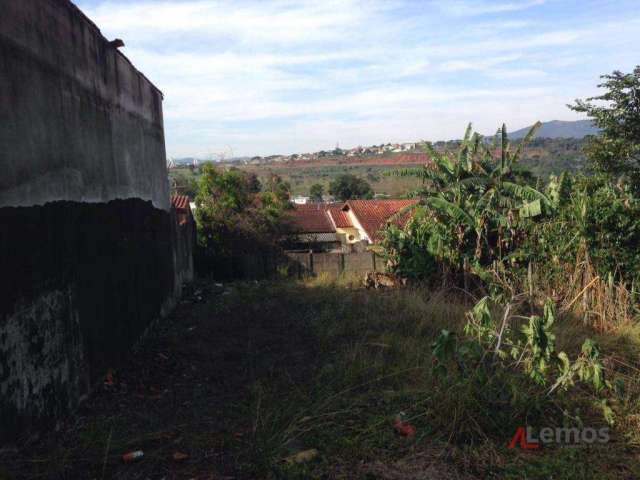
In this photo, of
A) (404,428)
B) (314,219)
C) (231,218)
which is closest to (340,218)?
(314,219)

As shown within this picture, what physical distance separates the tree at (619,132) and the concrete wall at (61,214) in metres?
16.4

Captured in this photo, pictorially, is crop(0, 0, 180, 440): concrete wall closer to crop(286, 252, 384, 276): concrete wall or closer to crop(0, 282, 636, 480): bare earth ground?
crop(0, 282, 636, 480): bare earth ground

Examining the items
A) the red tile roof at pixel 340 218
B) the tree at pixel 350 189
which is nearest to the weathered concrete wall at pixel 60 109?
the red tile roof at pixel 340 218

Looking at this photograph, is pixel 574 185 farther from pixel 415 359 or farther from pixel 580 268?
pixel 415 359

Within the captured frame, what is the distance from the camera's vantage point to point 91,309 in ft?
17.7

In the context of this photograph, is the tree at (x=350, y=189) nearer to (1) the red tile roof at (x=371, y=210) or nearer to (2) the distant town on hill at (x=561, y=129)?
(1) the red tile roof at (x=371, y=210)

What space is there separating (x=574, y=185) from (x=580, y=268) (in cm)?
271

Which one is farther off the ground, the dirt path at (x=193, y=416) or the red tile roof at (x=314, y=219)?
the dirt path at (x=193, y=416)

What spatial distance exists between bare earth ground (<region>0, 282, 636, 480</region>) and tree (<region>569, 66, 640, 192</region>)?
13506mm

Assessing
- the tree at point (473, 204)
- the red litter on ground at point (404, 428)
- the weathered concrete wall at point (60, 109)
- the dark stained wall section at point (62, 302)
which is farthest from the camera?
the tree at point (473, 204)

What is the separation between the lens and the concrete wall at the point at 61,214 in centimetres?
387

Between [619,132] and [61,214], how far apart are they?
1882 cm

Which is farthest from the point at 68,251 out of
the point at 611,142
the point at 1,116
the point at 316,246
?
the point at 316,246

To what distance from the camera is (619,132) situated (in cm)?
1858
